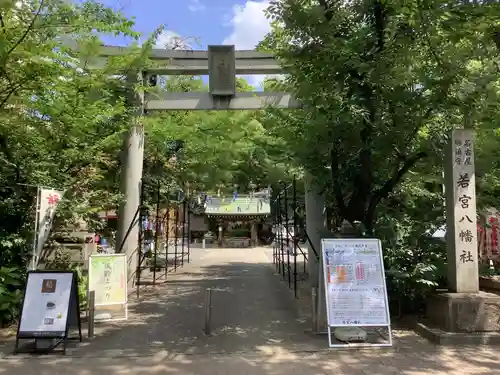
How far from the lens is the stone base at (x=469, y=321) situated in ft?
22.5

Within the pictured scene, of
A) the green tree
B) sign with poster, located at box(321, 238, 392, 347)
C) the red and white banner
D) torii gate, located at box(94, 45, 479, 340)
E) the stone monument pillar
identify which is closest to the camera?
sign with poster, located at box(321, 238, 392, 347)

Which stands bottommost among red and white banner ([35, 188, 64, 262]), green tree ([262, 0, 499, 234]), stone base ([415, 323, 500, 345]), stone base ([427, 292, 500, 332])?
stone base ([415, 323, 500, 345])

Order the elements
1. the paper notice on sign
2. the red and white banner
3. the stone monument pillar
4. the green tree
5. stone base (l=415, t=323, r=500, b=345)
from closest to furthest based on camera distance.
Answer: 1. stone base (l=415, t=323, r=500, b=345)
2. the stone monument pillar
3. the green tree
4. the red and white banner
5. the paper notice on sign

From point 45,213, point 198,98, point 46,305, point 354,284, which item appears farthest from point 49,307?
point 198,98

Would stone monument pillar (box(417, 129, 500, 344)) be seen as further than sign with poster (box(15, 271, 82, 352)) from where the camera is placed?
Yes

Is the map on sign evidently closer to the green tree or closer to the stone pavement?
the stone pavement

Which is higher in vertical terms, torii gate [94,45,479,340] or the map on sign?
torii gate [94,45,479,340]

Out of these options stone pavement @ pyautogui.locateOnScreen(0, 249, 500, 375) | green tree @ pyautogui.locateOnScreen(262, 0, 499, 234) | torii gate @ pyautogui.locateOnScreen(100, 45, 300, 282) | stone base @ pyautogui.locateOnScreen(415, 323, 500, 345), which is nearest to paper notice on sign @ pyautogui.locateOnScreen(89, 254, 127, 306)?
stone pavement @ pyautogui.locateOnScreen(0, 249, 500, 375)

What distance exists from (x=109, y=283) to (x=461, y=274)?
239 inches

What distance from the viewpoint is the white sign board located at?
657 cm

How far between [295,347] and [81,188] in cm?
561

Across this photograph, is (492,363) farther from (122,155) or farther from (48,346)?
(122,155)

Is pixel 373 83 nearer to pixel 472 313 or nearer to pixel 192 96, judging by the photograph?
pixel 472 313

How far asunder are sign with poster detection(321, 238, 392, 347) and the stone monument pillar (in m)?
1.09
